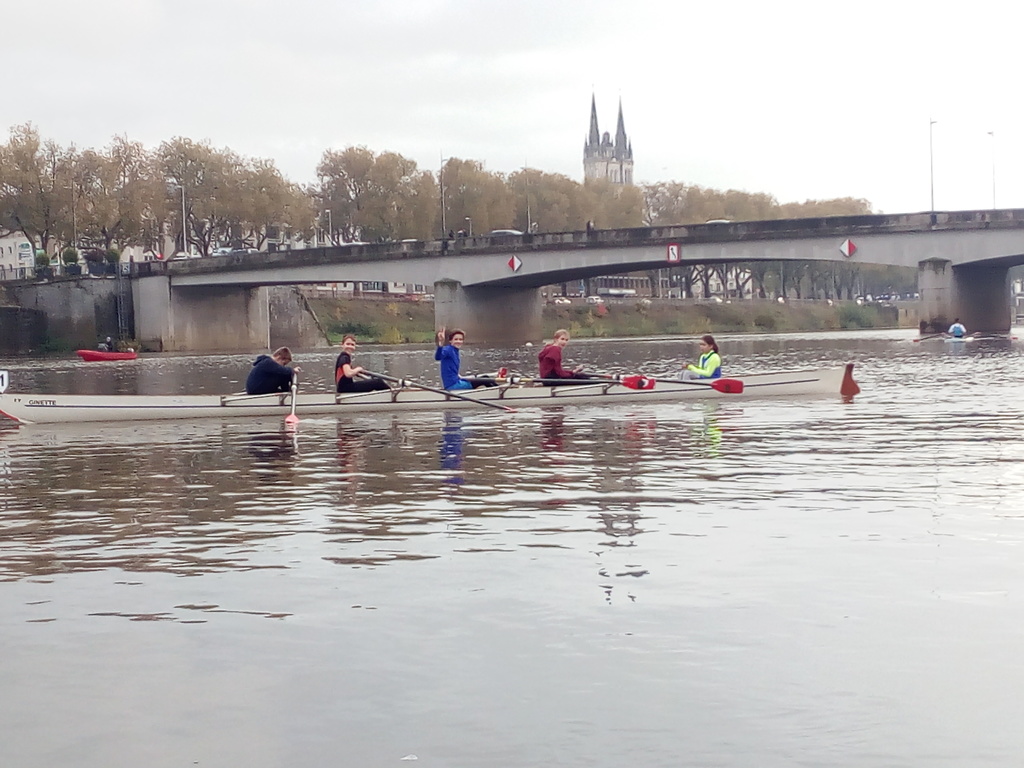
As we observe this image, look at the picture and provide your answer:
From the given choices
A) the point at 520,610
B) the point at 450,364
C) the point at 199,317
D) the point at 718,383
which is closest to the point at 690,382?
the point at 718,383

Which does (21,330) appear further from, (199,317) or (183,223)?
(183,223)

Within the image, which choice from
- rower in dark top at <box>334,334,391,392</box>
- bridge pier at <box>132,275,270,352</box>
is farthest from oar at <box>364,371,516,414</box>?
bridge pier at <box>132,275,270,352</box>

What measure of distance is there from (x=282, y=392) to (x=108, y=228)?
72.0 meters

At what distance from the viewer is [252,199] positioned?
98.3 m

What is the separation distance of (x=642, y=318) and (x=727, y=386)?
276ft

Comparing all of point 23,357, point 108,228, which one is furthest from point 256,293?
point 23,357

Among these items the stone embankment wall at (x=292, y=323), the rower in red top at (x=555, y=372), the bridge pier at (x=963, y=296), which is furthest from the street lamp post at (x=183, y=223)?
the rower in red top at (x=555, y=372)

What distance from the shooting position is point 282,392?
25.0 meters

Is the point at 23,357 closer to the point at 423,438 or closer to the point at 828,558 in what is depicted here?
the point at 423,438

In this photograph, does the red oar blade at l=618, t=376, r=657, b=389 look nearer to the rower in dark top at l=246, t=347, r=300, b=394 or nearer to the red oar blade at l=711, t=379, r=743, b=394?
the red oar blade at l=711, t=379, r=743, b=394

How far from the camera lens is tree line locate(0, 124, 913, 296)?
89.2 metres

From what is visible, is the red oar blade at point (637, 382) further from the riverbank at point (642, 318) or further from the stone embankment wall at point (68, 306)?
the stone embankment wall at point (68, 306)

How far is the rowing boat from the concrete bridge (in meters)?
42.5

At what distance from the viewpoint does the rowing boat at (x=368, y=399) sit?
80.5ft
